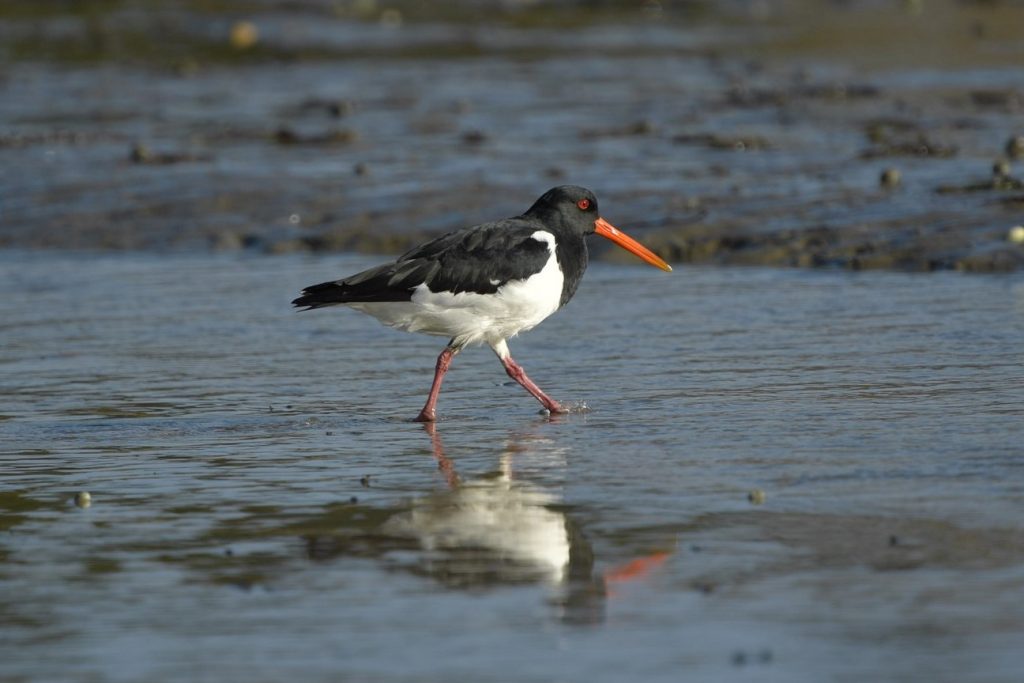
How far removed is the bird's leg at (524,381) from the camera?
7.93 m

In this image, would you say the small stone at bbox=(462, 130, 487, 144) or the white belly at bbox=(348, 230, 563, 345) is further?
the small stone at bbox=(462, 130, 487, 144)

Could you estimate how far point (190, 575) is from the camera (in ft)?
18.3

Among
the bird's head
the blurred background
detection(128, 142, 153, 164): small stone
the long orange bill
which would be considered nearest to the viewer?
the bird's head

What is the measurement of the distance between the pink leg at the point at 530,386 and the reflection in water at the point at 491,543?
1.10 metres

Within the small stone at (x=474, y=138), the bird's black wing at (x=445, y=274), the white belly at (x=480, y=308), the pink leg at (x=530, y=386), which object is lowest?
the pink leg at (x=530, y=386)

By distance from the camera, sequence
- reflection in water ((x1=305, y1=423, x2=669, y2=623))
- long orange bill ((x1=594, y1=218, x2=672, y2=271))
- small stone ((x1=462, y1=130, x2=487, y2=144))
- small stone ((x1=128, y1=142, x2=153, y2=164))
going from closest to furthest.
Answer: reflection in water ((x1=305, y1=423, x2=669, y2=623)) < long orange bill ((x1=594, y1=218, x2=672, y2=271)) < small stone ((x1=128, y1=142, x2=153, y2=164)) < small stone ((x1=462, y1=130, x2=487, y2=144))

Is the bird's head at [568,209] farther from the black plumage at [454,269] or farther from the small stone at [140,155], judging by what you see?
the small stone at [140,155]

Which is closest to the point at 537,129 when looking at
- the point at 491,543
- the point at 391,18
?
the point at 491,543

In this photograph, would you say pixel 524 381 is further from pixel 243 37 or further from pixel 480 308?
pixel 243 37

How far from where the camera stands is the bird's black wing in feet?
26.1

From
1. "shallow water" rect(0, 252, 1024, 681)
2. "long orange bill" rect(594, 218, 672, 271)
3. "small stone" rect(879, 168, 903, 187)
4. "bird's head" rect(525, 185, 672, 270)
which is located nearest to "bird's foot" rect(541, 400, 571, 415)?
"shallow water" rect(0, 252, 1024, 681)

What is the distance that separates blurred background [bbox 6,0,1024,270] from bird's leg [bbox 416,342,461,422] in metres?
3.78

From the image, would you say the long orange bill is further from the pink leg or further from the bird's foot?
the bird's foot

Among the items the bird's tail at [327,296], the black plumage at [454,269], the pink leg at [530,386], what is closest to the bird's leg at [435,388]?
the pink leg at [530,386]
